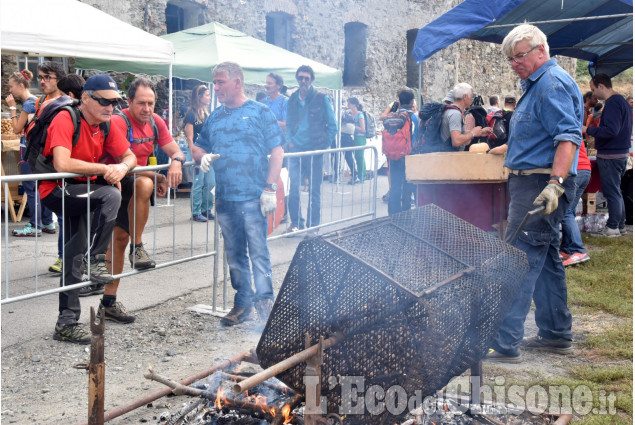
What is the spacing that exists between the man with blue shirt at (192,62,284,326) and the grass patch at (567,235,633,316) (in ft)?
9.17

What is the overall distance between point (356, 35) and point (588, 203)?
11.9 metres

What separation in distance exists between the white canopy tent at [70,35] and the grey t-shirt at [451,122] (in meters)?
4.35

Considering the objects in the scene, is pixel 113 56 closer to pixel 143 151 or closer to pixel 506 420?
pixel 143 151

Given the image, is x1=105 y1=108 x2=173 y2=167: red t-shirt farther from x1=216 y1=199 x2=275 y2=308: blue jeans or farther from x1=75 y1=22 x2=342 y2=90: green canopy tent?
x1=75 y1=22 x2=342 y2=90: green canopy tent

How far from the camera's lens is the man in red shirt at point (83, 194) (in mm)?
4570

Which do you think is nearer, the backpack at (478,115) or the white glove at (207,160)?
the white glove at (207,160)

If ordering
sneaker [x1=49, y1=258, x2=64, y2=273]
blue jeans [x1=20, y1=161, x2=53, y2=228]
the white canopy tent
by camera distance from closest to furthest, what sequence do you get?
sneaker [x1=49, y1=258, x2=64, y2=273], the white canopy tent, blue jeans [x1=20, y1=161, x2=53, y2=228]

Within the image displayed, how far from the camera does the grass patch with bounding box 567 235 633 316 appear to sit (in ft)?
19.2

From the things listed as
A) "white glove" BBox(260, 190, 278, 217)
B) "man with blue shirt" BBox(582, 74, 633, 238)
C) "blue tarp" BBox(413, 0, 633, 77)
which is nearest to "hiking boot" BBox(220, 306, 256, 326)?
"white glove" BBox(260, 190, 278, 217)

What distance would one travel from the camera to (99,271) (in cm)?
466

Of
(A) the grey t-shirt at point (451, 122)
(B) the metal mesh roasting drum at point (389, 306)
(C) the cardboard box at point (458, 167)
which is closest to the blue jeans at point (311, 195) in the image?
(A) the grey t-shirt at point (451, 122)

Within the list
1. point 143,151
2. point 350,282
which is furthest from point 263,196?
point 350,282

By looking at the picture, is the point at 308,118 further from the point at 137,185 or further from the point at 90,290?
the point at 137,185

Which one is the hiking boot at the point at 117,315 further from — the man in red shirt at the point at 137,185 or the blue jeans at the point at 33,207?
the blue jeans at the point at 33,207
